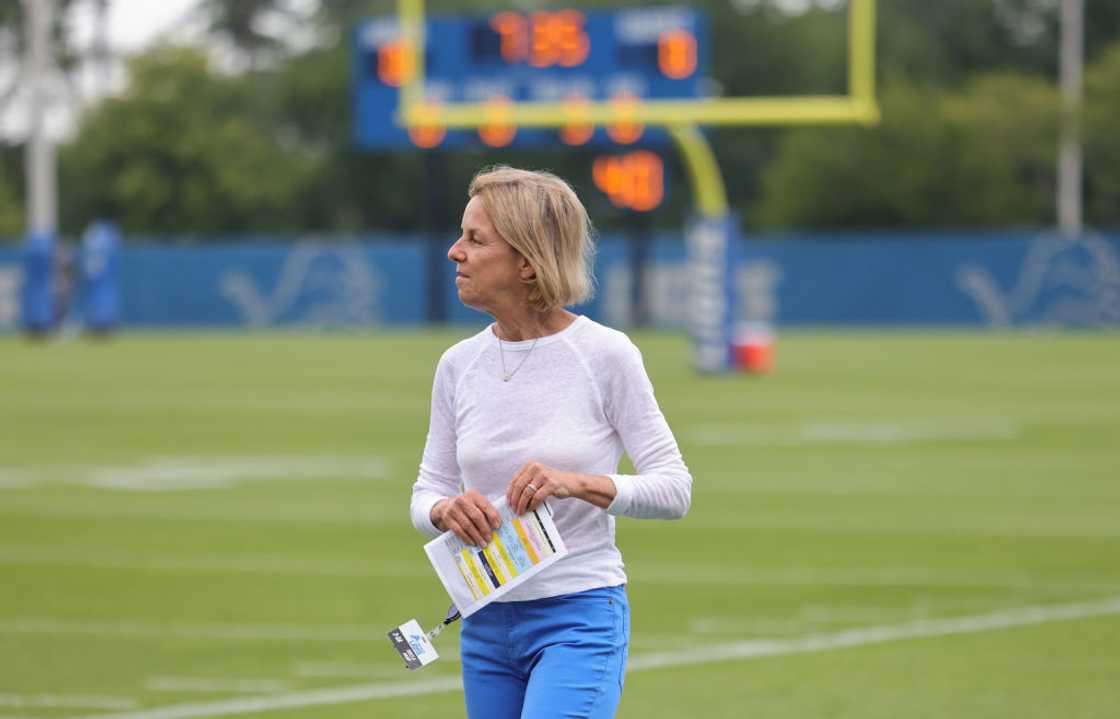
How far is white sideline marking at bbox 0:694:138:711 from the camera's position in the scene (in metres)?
6.81

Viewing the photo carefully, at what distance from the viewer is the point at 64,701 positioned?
6895 mm

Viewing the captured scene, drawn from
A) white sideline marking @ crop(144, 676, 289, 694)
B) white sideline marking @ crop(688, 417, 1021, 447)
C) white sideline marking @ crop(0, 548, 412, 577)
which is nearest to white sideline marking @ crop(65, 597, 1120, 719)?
white sideline marking @ crop(144, 676, 289, 694)

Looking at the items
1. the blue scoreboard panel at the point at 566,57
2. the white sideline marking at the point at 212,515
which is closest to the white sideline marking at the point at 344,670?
the white sideline marking at the point at 212,515

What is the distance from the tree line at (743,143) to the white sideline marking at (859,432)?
1266 inches

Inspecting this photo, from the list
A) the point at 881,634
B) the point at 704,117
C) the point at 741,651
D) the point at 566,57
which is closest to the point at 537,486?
the point at 741,651

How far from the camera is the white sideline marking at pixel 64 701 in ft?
22.3

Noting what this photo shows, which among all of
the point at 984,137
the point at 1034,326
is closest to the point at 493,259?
the point at 1034,326

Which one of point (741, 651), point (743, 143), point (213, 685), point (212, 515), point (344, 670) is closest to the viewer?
point (213, 685)

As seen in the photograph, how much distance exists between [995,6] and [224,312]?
2999cm

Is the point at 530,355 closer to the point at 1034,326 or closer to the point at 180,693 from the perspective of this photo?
the point at 180,693

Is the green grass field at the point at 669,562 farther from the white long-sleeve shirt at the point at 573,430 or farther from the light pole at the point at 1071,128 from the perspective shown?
the light pole at the point at 1071,128

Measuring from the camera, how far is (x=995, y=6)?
66.2 metres

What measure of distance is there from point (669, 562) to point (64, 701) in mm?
3907

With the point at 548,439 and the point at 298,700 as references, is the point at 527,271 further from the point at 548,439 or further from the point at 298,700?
the point at 298,700
